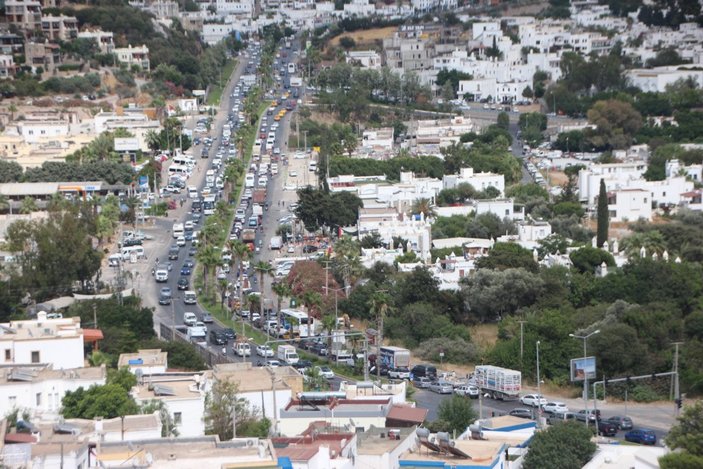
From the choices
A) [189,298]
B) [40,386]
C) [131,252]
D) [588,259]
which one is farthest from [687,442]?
[131,252]

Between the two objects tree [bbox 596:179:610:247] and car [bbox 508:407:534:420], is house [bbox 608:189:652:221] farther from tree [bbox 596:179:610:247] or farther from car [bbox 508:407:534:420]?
car [bbox 508:407:534:420]

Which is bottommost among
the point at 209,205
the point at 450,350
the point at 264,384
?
the point at 450,350

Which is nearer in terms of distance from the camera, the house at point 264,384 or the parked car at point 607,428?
the house at point 264,384

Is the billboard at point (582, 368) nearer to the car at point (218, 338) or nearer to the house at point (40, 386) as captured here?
the house at point (40, 386)

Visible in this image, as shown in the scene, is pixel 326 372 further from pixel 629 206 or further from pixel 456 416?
pixel 629 206

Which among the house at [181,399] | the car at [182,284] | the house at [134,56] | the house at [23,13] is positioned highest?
the house at [23,13]

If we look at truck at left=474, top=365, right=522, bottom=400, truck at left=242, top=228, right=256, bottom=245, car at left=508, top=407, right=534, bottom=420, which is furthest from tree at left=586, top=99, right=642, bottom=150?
car at left=508, top=407, right=534, bottom=420

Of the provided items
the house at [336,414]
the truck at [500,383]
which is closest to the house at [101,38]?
the truck at [500,383]
